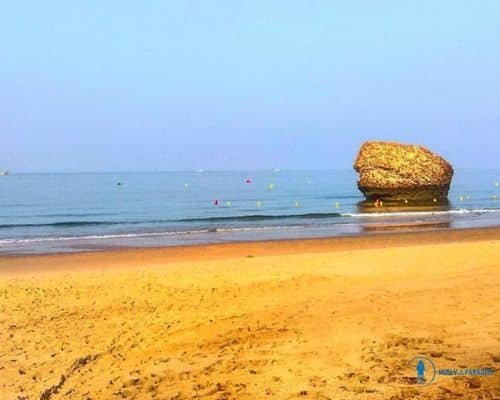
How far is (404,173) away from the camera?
46.5 metres

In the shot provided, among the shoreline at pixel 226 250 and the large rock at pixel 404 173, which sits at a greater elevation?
the large rock at pixel 404 173

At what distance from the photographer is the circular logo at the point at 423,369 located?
5.05 metres

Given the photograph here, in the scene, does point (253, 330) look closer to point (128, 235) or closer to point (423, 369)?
point (423, 369)

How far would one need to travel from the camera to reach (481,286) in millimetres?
9555

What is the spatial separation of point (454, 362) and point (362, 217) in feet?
94.7

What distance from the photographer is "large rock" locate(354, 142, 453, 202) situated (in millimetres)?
46500

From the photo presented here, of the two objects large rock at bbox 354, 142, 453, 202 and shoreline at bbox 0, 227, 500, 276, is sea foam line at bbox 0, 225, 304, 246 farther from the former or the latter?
large rock at bbox 354, 142, 453, 202

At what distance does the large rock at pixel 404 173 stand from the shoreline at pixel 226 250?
22905mm

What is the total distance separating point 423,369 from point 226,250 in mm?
13384

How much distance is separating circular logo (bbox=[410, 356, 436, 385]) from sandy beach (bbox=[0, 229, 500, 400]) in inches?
3.4
